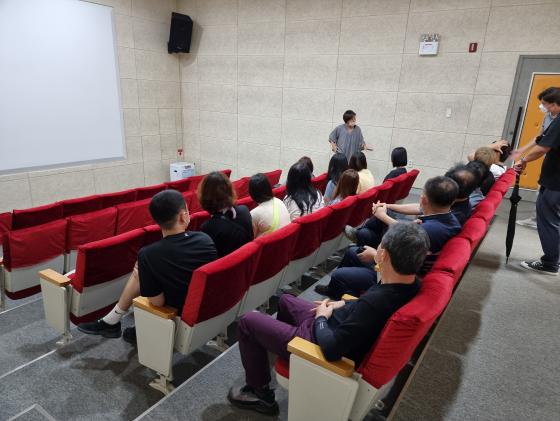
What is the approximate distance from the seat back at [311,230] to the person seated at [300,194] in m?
0.29

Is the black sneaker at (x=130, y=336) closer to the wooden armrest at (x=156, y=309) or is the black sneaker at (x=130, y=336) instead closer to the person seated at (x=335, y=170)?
A: the wooden armrest at (x=156, y=309)

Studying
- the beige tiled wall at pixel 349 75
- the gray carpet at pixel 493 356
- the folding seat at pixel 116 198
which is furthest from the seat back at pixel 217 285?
the beige tiled wall at pixel 349 75

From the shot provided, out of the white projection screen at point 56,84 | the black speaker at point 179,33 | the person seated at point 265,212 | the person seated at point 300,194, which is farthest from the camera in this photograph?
the black speaker at point 179,33

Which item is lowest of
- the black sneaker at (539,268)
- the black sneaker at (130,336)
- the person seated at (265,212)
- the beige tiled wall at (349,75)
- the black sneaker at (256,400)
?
the black sneaker at (130,336)

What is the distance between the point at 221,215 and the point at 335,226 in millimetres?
1095

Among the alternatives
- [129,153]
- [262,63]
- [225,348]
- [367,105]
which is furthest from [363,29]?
[225,348]

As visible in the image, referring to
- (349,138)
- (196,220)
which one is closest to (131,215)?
(196,220)

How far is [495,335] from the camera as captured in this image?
2.43 meters

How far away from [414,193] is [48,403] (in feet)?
17.9

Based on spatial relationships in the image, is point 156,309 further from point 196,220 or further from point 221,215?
point 196,220

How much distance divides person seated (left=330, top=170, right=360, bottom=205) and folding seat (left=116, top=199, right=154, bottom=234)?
5.76 ft

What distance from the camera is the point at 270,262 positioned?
2.27m

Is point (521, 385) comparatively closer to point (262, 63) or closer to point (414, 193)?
point (414, 193)

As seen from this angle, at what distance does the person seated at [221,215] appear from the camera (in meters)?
2.28
